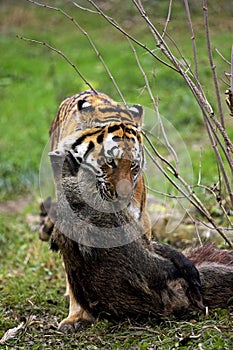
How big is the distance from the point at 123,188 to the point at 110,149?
12.2 inches

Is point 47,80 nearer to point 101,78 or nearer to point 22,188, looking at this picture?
point 101,78

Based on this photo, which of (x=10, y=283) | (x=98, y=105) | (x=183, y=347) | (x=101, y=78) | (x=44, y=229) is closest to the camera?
(x=183, y=347)

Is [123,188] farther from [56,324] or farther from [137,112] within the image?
[56,324]

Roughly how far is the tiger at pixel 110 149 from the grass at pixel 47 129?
0.29 metres

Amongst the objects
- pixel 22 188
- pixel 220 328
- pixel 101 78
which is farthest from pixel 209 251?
pixel 101 78

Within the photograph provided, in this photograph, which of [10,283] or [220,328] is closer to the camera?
[220,328]

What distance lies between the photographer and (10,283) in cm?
630

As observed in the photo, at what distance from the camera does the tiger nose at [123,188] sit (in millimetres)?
4441

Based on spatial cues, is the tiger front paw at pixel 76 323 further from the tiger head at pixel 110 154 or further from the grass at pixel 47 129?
the tiger head at pixel 110 154

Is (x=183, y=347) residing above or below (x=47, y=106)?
below

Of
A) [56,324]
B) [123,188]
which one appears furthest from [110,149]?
[56,324]

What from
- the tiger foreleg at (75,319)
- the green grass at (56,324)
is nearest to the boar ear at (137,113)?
the tiger foreleg at (75,319)

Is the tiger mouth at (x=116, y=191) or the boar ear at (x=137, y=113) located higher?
the boar ear at (x=137, y=113)

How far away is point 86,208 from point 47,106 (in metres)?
8.76
